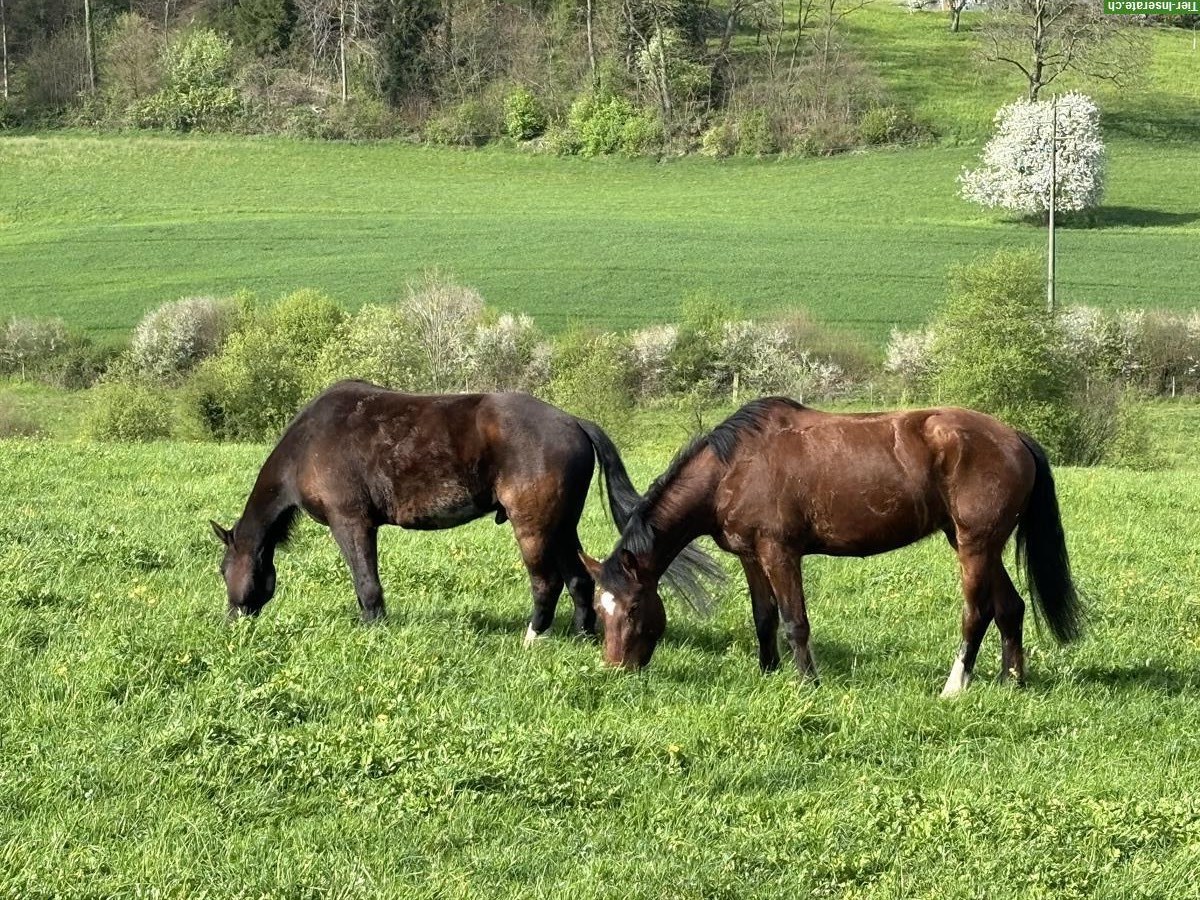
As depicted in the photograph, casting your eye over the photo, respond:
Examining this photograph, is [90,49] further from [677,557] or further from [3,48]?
[677,557]

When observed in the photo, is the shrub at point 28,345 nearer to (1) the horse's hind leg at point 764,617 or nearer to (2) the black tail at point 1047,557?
(1) the horse's hind leg at point 764,617

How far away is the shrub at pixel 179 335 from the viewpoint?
160 ft

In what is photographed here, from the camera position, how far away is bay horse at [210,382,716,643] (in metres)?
9.78

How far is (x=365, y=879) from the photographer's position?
570 centimetres

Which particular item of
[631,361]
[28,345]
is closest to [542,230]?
[631,361]

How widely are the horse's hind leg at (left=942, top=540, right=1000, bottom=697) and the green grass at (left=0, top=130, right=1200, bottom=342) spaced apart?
137 feet

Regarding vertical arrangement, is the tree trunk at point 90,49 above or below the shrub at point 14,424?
above

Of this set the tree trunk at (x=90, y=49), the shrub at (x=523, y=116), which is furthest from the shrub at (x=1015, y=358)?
the tree trunk at (x=90, y=49)

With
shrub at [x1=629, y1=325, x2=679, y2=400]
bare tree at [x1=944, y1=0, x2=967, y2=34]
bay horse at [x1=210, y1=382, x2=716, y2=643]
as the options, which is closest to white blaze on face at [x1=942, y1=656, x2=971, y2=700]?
bay horse at [x1=210, y1=382, x2=716, y2=643]

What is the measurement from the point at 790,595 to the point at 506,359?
38.1 metres

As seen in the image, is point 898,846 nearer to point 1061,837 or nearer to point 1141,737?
point 1061,837

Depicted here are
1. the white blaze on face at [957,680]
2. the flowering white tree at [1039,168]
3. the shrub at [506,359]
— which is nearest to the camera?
the white blaze on face at [957,680]

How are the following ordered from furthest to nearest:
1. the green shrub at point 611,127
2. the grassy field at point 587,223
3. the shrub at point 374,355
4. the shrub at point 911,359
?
the green shrub at point 611,127
the grassy field at point 587,223
the shrub at point 911,359
the shrub at point 374,355

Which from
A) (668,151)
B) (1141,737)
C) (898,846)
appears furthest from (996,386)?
(668,151)
